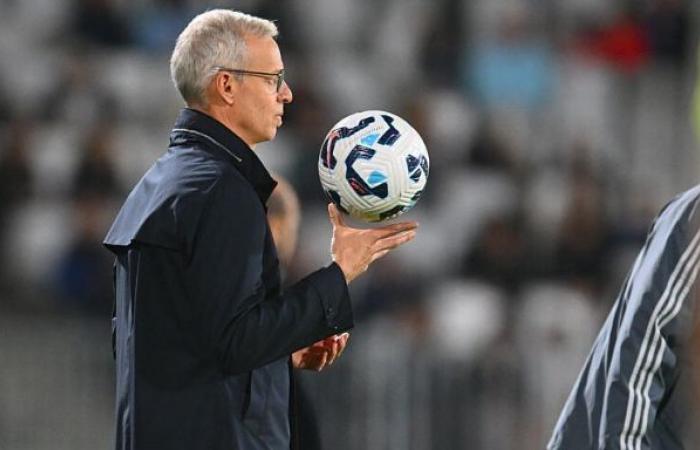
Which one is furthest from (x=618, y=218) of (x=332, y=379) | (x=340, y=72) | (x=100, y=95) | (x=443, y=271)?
(x=100, y=95)

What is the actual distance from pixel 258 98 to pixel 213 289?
1.96 ft

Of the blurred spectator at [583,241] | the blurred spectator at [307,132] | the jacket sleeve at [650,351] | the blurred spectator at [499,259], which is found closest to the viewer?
the jacket sleeve at [650,351]

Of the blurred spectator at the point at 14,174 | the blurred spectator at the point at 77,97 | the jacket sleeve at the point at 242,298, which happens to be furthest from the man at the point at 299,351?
the blurred spectator at the point at 77,97

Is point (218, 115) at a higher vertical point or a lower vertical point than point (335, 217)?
higher

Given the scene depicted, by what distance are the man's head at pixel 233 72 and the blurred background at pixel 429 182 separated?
3.93 meters

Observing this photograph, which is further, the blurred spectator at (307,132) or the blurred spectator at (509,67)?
the blurred spectator at (509,67)

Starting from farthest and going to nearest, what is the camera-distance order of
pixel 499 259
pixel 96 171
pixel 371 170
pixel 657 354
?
pixel 499 259 → pixel 96 171 → pixel 371 170 → pixel 657 354

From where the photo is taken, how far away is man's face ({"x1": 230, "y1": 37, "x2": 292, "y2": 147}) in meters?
4.01

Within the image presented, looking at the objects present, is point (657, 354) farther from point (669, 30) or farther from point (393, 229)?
point (669, 30)

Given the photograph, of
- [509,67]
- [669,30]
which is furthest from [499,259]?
[669,30]

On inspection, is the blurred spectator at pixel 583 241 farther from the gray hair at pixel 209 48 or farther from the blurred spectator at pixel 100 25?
the gray hair at pixel 209 48

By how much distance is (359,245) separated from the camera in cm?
389

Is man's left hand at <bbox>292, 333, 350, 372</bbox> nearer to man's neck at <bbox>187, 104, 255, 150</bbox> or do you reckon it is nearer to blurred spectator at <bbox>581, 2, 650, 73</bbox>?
man's neck at <bbox>187, 104, 255, 150</bbox>

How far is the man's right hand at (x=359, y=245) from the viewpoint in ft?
12.7
